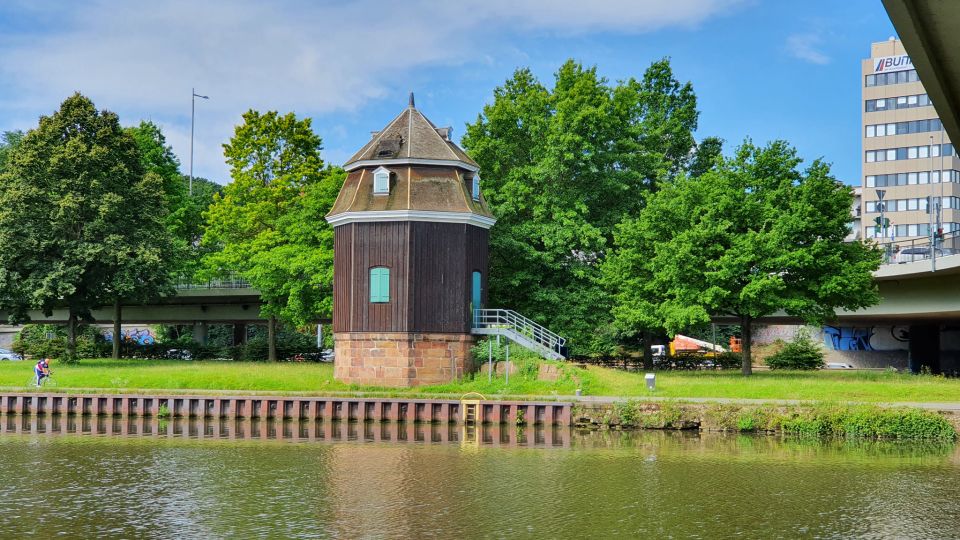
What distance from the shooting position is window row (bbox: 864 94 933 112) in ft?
355

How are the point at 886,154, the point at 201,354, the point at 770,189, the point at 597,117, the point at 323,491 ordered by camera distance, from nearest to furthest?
the point at 323,491 → the point at 770,189 → the point at 597,117 → the point at 201,354 → the point at 886,154

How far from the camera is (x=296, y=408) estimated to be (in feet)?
131

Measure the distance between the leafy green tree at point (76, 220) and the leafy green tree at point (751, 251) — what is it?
28.5 meters

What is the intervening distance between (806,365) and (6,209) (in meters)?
49.4

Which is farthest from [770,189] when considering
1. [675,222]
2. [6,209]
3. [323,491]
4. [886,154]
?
[886,154]

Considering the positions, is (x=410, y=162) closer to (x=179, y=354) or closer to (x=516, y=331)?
(x=516, y=331)

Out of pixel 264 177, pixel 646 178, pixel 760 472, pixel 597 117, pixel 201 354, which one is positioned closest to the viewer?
pixel 760 472

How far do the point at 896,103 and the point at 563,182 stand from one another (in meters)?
69.7

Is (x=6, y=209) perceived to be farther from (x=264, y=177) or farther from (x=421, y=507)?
(x=421, y=507)

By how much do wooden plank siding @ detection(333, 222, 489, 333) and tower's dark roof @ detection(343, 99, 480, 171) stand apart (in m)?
3.17

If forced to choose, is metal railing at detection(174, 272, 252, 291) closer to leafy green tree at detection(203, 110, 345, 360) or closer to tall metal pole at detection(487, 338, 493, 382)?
leafy green tree at detection(203, 110, 345, 360)

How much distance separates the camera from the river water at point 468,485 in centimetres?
2127

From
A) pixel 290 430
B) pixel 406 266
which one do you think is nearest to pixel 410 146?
pixel 406 266

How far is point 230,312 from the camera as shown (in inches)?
2835
